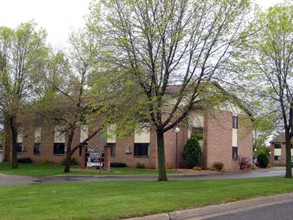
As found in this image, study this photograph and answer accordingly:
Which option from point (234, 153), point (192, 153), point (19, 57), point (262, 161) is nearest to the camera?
point (19, 57)

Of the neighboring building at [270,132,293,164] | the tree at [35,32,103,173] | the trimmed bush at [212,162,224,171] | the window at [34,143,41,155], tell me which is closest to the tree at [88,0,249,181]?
the tree at [35,32,103,173]

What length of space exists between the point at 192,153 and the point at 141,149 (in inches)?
187

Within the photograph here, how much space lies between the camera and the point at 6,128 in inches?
1660

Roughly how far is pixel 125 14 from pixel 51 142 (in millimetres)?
31995

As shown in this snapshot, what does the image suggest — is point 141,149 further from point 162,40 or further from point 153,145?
point 162,40

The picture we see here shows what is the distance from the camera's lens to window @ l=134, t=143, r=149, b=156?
40250 millimetres

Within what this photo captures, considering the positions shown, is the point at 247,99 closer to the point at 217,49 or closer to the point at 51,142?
the point at 217,49

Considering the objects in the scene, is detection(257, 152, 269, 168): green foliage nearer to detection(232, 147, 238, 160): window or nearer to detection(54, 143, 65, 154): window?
detection(232, 147, 238, 160): window

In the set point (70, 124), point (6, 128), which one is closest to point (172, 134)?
point (70, 124)

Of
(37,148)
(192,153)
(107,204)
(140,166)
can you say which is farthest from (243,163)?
(107,204)

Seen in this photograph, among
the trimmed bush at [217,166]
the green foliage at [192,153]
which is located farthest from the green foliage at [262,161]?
the green foliage at [192,153]

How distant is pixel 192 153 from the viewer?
131ft

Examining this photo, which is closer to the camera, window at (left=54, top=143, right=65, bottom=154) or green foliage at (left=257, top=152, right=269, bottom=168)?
window at (left=54, top=143, right=65, bottom=154)

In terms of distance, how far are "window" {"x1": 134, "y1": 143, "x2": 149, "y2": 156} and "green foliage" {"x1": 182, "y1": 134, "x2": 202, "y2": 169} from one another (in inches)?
139
